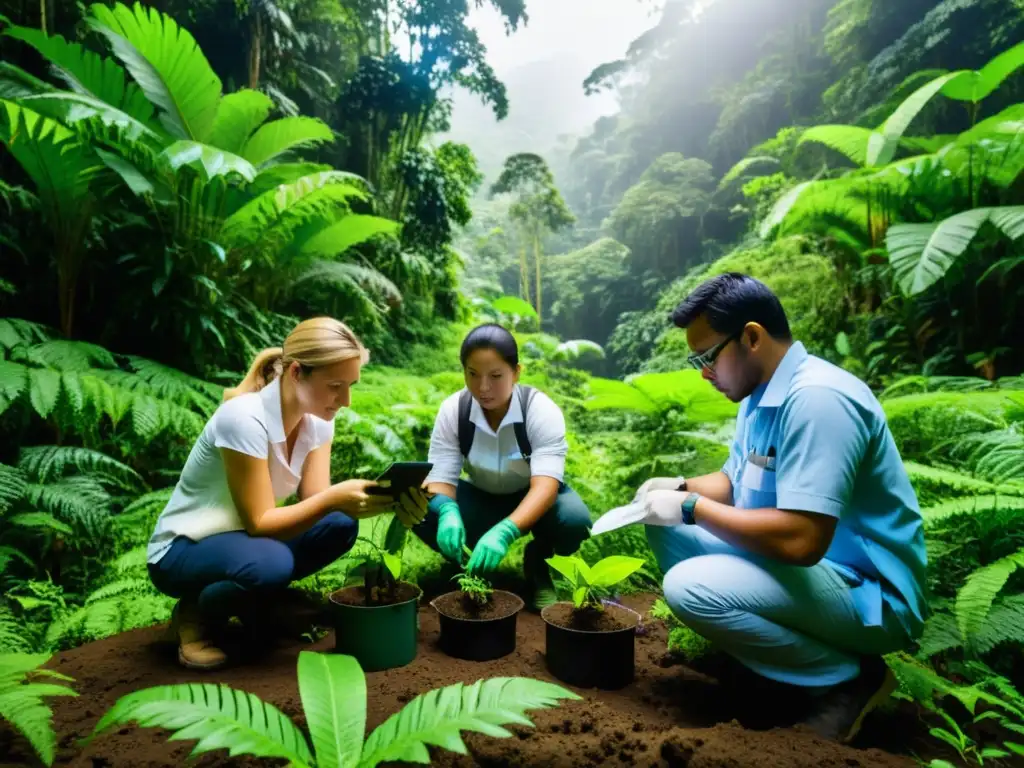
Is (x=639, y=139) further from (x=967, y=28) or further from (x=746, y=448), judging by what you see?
(x=746, y=448)

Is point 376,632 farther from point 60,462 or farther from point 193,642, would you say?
point 60,462

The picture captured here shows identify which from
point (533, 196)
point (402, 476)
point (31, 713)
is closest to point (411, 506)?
point (402, 476)

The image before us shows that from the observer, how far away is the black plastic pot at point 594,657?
1.55 metres

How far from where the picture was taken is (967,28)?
27.2 ft

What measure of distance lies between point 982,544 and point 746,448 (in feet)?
3.74

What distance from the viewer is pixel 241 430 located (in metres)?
1.56

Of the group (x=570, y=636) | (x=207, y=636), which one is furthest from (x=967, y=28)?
(x=207, y=636)

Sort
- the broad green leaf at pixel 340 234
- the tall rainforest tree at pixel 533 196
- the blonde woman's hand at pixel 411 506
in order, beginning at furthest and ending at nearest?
the tall rainforest tree at pixel 533 196
the broad green leaf at pixel 340 234
the blonde woman's hand at pixel 411 506

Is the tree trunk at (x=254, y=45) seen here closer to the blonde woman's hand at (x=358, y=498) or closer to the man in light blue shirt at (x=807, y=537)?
the blonde woman's hand at (x=358, y=498)

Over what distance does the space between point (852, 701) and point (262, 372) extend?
187 cm

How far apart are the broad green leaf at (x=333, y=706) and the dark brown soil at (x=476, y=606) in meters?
0.64

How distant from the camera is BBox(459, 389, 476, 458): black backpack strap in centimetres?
216

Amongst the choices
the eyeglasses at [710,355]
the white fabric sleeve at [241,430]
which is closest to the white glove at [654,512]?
the eyeglasses at [710,355]

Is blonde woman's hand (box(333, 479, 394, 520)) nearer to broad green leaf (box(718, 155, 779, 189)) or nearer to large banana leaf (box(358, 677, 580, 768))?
large banana leaf (box(358, 677, 580, 768))
